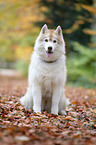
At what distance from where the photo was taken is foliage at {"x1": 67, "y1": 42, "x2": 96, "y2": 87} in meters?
11.4

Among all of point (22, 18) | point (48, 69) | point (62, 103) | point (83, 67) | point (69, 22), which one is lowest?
point (62, 103)

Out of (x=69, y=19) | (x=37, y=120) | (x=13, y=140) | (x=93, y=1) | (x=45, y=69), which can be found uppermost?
(x=93, y=1)

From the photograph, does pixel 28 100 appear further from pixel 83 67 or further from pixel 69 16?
pixel 69 16

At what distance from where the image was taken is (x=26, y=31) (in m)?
14.8

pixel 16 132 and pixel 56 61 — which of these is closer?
pixel 16 132

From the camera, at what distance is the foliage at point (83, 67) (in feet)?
37.3

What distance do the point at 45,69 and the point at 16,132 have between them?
1734mm

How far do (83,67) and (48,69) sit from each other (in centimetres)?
823

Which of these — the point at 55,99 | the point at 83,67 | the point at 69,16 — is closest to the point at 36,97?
the point at 55,99

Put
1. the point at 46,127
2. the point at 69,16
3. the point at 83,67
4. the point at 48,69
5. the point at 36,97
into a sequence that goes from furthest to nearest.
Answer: the point at 69,16
the point at 83,67
the point at 36,97
the point at 48,69
the point at 46,127

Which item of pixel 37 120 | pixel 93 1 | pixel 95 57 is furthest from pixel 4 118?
pixel 93 1

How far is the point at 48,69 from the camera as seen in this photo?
13.6 feet

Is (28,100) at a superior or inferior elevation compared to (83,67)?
inferior

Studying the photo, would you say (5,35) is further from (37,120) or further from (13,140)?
(13,140)
